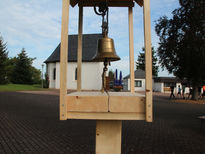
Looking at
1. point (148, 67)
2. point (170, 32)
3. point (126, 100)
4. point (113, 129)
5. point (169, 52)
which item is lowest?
point (113, 129)

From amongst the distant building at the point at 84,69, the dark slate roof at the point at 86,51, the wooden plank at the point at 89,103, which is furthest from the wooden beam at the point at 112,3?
the dark slate roof at the point at 86,51

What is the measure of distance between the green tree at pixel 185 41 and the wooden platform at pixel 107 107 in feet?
52.8

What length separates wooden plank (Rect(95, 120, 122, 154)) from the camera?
190cm

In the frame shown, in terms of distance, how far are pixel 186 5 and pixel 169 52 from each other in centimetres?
452

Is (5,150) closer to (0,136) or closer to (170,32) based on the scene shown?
(0,136)

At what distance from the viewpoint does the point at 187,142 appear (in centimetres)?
520

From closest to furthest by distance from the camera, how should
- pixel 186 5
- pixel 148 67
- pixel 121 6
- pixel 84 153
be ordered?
pixel 148 67
pixel 121 6
pixel 84 153
pixel 186 5

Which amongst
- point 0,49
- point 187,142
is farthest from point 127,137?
point 0,49

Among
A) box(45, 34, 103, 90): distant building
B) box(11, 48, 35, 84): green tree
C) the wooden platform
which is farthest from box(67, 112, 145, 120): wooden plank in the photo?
box(11, 48, 35, 84): green tree

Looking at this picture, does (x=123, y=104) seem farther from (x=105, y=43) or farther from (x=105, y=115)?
(x=105, y=43)

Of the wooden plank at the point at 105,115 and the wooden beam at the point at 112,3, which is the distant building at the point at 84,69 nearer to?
the wooden beam at the point at 112,3

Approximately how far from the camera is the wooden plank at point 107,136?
6.25ft

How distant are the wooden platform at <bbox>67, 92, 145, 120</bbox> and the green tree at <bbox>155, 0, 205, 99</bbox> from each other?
1608 cm

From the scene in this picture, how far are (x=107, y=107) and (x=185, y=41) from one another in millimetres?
17044
